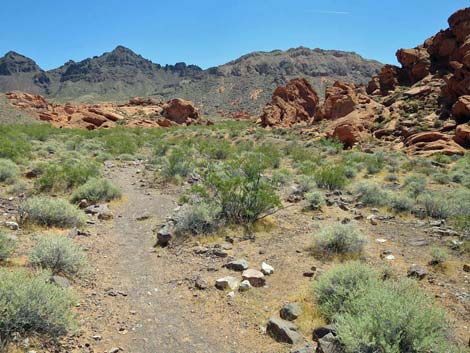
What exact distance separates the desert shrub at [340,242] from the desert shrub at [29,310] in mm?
4607

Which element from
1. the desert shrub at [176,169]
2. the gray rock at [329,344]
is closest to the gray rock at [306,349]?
the gray rock at [329,344]

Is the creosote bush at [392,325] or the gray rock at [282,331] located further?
the gray rock at [282,331]

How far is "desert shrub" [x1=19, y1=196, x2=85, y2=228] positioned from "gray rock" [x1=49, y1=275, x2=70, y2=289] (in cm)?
291

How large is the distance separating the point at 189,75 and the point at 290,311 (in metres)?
171

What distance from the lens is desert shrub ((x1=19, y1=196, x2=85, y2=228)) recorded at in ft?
25.2

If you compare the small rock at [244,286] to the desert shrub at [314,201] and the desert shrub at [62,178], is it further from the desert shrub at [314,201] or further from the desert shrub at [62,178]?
the desert shrub at [62,178]

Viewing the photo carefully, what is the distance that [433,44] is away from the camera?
118 feet

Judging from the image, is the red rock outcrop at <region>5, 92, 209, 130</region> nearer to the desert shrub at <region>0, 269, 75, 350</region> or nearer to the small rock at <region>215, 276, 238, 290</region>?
the small rock at <region>215, 276, 238, 290</region>

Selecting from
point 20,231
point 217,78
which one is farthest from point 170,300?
point 217,78

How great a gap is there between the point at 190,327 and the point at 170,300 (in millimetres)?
781

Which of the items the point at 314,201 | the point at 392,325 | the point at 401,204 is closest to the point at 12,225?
the point at 392,325

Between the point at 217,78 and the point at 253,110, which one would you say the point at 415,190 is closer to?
the point at 253,110

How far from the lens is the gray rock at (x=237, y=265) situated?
250 inches

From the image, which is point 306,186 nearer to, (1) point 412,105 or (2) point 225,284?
(2) point 225,284
